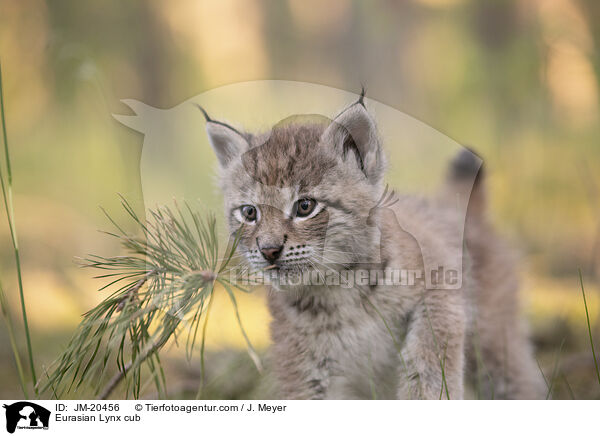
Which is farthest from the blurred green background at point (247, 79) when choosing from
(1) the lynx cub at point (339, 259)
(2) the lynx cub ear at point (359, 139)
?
(2) the lynx cub ear at point (359, 139)

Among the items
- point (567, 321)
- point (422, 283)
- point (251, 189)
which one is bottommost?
point (567, 321)

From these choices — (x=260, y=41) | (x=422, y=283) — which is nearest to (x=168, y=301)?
(x=422, y=283)

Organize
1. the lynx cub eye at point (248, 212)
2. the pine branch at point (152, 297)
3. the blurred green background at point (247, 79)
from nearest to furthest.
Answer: the pine branch at point (152, 297) → the lynx cub eye at point (248, 212) → the blurred green background at point (247, 79)

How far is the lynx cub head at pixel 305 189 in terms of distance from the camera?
49.5 inches

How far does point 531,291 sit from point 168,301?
134 cm

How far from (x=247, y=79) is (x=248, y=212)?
45cm

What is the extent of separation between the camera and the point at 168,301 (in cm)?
120

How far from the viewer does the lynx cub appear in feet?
4.20

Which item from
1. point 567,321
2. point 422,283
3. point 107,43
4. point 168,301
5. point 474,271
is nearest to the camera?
point 168,301
